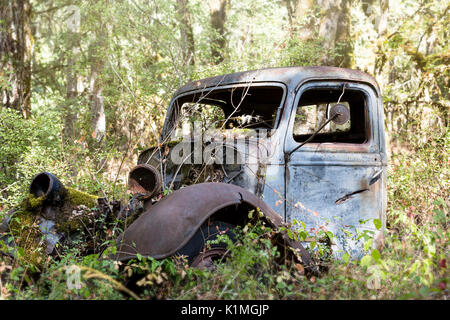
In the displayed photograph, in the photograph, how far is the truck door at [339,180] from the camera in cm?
353

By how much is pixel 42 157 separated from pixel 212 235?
3.71m

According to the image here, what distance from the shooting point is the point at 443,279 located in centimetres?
229

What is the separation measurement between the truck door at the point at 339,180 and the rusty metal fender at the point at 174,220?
0.80 metres

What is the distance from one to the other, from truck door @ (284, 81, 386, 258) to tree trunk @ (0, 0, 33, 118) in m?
5.69

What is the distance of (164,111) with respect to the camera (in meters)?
9.12

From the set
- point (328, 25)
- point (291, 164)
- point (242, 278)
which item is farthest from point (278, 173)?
point (328, 25)

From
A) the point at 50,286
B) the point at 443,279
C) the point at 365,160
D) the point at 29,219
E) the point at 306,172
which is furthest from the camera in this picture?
the point at 365,160

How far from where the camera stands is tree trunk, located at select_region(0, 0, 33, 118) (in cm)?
735

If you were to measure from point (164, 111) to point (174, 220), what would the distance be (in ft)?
22.4

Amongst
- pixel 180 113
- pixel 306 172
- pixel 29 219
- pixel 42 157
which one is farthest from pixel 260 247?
pixel 42 157

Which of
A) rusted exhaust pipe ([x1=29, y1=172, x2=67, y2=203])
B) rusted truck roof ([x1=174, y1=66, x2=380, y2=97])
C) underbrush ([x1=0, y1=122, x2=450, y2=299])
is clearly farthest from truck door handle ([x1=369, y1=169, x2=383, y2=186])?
rusted exhaust pipe ([x1=29, y1=172, x2=67, y2=203])

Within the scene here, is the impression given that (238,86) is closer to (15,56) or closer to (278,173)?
(278,173)

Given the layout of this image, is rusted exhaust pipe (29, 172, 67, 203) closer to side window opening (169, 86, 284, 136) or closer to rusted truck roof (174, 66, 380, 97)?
side window opening (169, 86, 284, 136)
